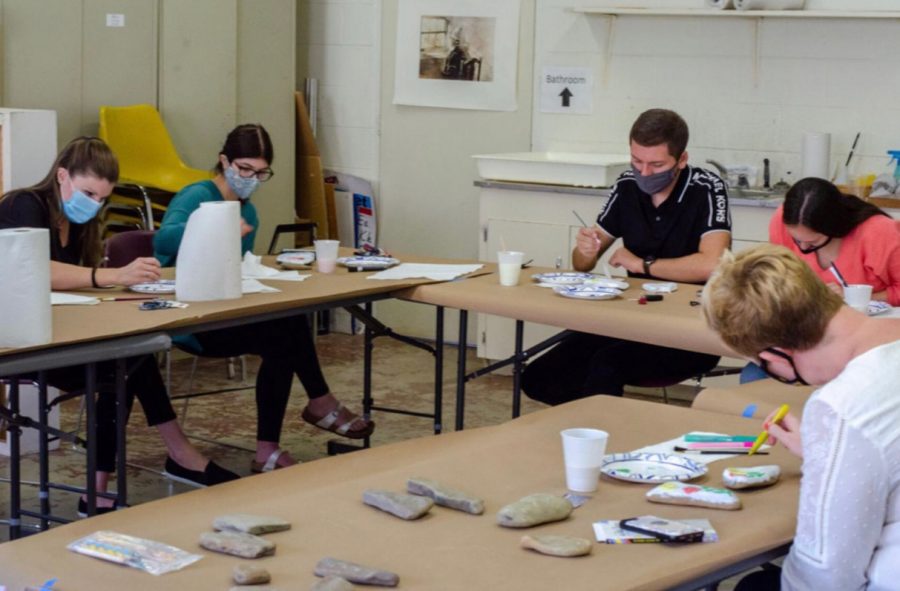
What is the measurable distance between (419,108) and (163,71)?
4.41ft

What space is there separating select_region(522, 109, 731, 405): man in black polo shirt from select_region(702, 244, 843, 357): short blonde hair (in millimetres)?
1911

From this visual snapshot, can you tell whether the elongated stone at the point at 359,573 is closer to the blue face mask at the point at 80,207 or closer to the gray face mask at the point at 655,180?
the blue face mask at the point at 80,207

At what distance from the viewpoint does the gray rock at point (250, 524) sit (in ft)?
6.44

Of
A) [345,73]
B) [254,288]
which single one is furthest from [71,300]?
[345,73]

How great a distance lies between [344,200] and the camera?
704 cm

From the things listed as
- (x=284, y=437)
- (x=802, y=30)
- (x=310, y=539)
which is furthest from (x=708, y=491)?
(x=802, y=30)

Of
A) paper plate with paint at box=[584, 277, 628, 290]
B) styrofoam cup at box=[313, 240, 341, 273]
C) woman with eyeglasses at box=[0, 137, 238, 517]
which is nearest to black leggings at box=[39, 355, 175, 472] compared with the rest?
woman with eyeglasses at box=[0, 137, 238, 517]

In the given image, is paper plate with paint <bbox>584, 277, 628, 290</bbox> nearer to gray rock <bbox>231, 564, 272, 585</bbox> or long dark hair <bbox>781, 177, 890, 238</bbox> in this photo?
long dark hair <bbox>781, 177, 890, 238</bbox>

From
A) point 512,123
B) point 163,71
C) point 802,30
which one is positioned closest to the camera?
point 802,30

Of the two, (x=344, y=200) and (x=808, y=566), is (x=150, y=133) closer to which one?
(x=344, y=200)

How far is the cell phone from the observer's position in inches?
77.9

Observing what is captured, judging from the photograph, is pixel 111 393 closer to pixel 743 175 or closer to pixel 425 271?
pixel 425 271

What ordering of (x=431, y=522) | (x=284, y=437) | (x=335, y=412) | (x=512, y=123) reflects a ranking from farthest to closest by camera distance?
(x=512, y=123) → (x=284, y=437) → (x=335, y=412) → (x=431, y=522)

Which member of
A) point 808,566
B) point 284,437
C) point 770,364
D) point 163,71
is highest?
point 163,71
